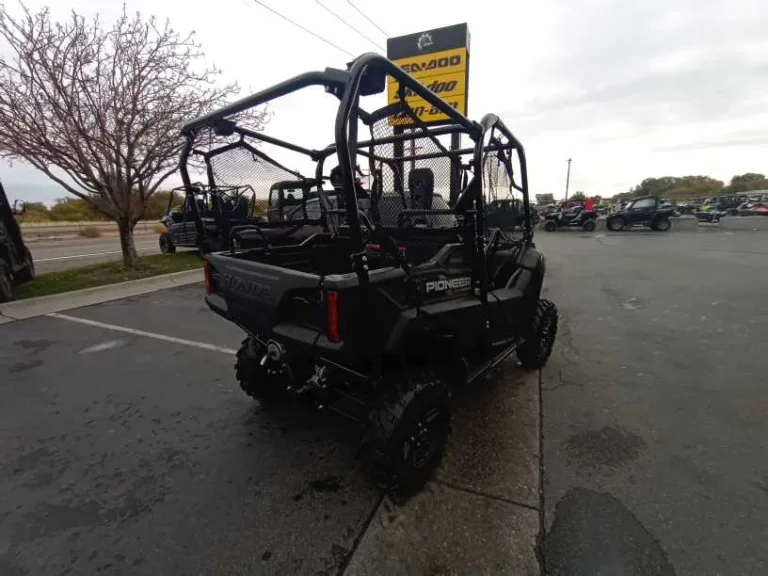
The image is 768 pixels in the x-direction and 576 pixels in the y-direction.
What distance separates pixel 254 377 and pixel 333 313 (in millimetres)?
1637

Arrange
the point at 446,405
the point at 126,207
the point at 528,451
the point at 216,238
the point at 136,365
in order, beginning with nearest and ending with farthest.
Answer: the point at 446,405
the point at 528,451
the point at 216,238
the point at 136,365
the point at 126,207

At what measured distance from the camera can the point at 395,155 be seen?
10.6 ft

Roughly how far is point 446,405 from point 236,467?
1370mm

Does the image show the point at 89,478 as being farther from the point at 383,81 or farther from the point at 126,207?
the point at 126,207

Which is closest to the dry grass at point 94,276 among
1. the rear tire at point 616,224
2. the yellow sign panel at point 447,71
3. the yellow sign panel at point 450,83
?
the yellow sign panel at point 447,71

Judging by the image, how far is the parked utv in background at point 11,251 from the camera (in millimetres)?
6616

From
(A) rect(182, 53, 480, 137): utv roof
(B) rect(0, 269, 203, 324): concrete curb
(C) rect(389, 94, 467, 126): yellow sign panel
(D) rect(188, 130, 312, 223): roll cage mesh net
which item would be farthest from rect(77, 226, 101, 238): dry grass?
(A) rect(182, 53, 480, 137): utv roof

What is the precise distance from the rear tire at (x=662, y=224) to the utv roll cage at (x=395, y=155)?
2344 centimetres

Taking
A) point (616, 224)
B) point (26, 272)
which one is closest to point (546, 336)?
point (26, 272)

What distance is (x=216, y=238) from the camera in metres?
3.06

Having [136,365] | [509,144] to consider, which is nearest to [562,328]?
[509,144]

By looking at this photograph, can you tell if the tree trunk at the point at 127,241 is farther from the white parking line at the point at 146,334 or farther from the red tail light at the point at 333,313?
the red tail light at the point at 333,313

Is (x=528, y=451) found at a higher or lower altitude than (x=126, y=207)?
lower

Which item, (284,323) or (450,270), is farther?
(450,270)
